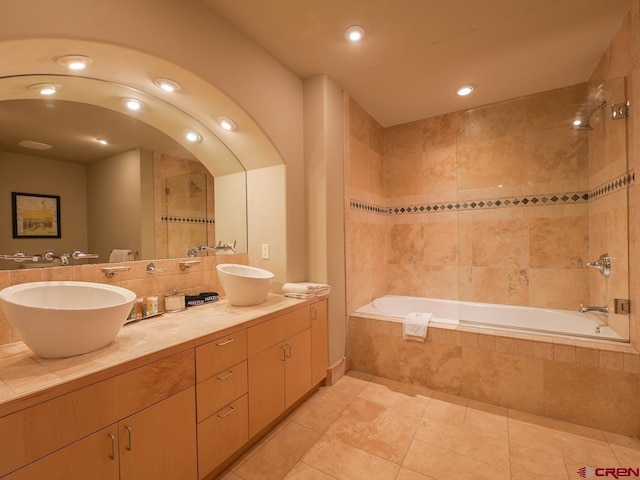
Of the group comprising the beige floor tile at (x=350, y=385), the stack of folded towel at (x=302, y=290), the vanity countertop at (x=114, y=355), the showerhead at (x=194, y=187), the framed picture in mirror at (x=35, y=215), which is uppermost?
the showerhead at (x=194, y=187)

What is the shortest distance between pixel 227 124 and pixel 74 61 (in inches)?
36.2

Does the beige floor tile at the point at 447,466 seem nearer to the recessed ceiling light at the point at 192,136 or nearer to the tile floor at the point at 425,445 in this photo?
the tile floor at the point at 425,445

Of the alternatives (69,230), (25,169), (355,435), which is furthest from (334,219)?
(25,169)

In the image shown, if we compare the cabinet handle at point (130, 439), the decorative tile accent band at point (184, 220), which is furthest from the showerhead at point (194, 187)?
the cabinet handle at point (130, 439)

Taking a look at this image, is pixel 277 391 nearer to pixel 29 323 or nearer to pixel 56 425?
pixel 56 425

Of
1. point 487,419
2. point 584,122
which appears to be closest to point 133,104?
point 487,419

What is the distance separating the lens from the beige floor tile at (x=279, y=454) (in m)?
1.53

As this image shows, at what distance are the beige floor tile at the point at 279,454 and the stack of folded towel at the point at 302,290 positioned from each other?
2.79ft

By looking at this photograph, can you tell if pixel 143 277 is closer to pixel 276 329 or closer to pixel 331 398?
pixel 276 329

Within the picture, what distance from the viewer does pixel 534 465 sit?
1.56 m

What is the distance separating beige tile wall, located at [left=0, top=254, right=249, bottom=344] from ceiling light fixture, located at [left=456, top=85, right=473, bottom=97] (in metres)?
2.46

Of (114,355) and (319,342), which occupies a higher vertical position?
(114,355)

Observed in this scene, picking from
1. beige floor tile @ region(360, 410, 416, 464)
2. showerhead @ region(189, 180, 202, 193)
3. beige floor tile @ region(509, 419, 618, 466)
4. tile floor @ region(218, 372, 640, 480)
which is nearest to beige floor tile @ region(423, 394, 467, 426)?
tile floor @ region(218, 372, 640, 480)
